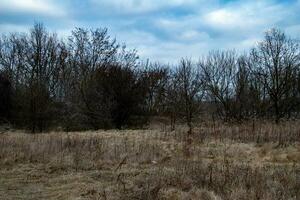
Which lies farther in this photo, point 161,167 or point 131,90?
point 131,90

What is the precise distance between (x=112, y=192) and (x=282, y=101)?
3685cm

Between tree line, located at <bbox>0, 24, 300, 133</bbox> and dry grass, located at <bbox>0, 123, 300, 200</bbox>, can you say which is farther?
tree line, located at <bbox>0, 24, 300, 133</bbox>

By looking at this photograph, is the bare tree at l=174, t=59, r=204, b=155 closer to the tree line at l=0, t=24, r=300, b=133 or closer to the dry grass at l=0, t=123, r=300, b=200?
the tree line at l=0, t=24, r=300, b=133

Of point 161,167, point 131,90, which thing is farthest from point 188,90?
point 161,167

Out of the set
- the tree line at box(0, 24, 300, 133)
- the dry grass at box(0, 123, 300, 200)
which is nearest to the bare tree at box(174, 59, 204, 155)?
the tree line at box(0, 24, 300, 133)

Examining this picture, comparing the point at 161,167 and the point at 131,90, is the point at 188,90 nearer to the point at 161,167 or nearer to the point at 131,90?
the point at 131,90

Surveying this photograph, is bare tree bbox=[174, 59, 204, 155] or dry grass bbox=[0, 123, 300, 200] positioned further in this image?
bare tree bbox=[174, 59, 204, 155]

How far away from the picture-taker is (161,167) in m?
12.9

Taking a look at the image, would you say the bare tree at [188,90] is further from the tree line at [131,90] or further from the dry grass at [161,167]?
the dry grass at [161,167]

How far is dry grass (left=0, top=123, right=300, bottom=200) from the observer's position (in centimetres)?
941

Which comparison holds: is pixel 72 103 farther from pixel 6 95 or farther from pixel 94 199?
pixel 94 199

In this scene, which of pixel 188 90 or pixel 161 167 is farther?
pixel 188 90

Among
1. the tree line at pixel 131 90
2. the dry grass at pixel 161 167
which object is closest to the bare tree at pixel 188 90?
the tree line at pixel 131 90

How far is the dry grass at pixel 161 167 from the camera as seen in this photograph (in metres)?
9.41
